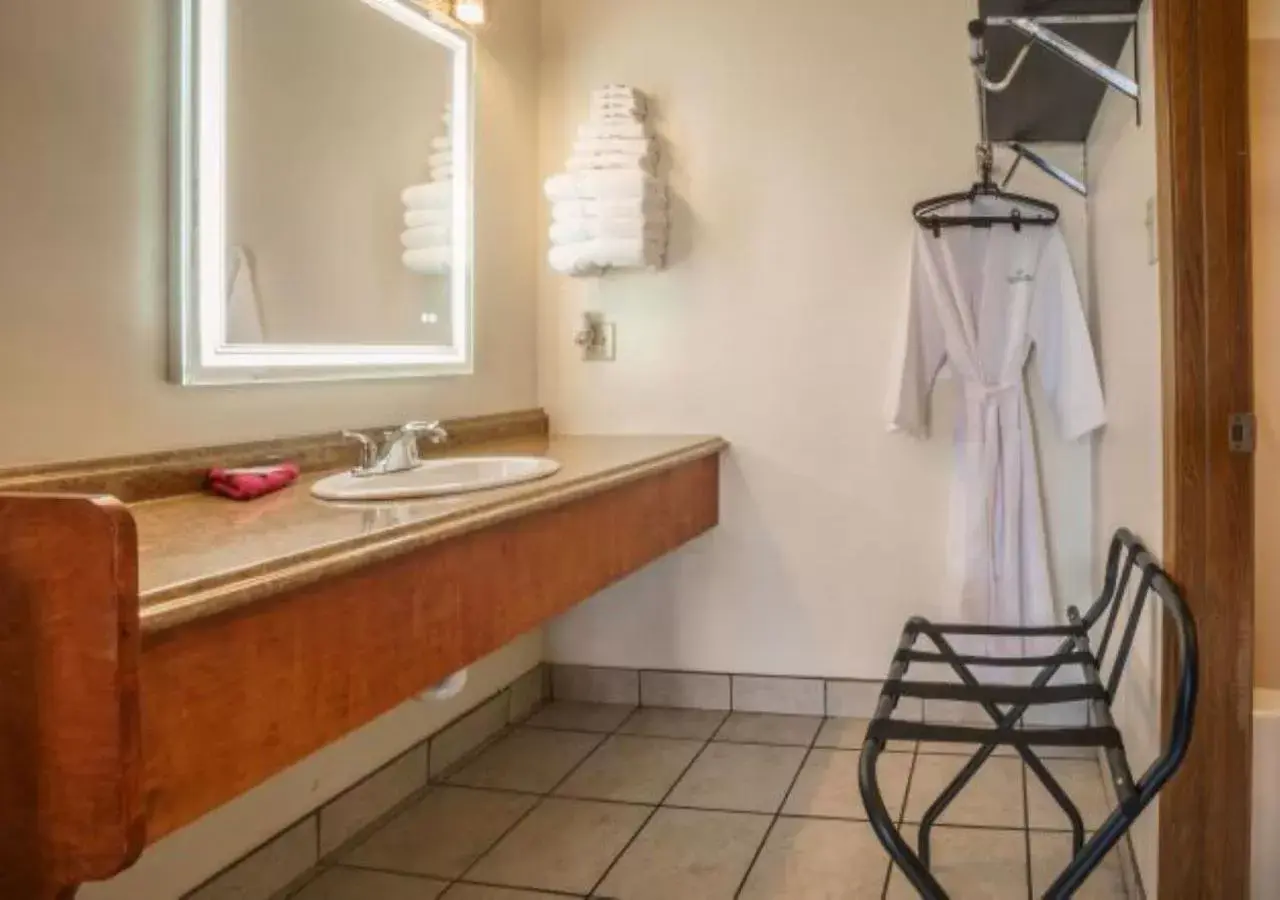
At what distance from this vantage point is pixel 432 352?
2.65 meters

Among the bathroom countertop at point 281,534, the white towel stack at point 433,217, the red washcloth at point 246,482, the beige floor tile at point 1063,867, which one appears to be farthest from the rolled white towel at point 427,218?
the beige floor tile at point 1063,867

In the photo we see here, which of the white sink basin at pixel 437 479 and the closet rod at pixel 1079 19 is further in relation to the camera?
the closet rod at pixel 1079 19

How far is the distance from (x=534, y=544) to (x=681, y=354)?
139cm

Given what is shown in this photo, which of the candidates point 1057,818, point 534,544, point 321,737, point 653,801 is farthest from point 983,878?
point 321,737

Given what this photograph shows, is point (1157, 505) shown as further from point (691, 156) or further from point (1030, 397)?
point (691, 156)

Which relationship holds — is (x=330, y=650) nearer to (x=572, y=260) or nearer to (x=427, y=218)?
(x=427, y=218)

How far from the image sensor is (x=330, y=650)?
1298 millimetres

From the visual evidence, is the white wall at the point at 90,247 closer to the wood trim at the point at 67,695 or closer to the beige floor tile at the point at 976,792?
the wood trim at the point at 67,695

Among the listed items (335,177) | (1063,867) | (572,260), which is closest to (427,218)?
(335,177)

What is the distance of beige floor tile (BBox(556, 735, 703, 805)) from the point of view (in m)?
2.56

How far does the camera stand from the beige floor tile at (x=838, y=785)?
7.97 ft

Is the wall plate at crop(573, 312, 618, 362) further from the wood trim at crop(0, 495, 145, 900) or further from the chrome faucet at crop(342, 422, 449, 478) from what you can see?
the wood trim at crop(0, 495, 145, 900)

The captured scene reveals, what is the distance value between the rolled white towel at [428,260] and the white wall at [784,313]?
0.56 m

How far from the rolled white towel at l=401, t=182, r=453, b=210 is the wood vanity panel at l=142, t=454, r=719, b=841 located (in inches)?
36.4
